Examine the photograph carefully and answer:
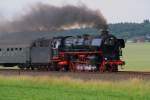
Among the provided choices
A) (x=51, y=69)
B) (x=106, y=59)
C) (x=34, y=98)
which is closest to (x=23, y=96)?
(x=34, y=98)

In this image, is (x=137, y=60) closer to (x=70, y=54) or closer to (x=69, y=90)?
(x=70, y=54)

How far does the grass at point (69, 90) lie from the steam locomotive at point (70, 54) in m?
10.0

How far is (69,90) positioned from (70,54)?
17675mm

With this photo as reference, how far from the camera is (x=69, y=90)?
25.6m

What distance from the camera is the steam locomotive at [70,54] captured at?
40750 mm

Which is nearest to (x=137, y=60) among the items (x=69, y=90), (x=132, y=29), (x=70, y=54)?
(x=70, y=54)

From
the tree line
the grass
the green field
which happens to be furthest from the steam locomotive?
the tree line

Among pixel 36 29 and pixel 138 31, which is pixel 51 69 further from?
pixel 138 31

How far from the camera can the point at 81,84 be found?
1112 inches

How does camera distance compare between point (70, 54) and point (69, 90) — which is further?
point (70, 54)

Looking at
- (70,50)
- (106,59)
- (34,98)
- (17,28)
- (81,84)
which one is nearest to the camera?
(34,98)

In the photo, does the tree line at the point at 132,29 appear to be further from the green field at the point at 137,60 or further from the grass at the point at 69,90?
the grass at the point at 69,90

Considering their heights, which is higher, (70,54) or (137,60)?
(70,54)

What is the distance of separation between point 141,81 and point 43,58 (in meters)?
17.6
